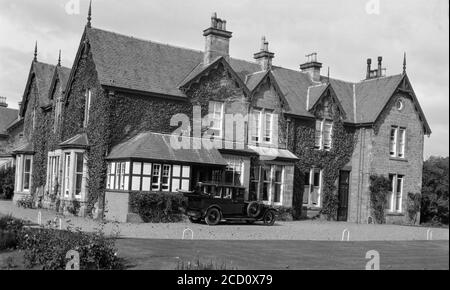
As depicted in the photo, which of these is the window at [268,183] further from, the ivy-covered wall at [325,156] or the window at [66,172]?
the window at [66,172]

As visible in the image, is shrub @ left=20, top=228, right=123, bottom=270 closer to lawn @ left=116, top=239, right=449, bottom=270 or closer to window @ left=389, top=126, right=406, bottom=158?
lawn @ left=116, top=239, right=449, bottom=270

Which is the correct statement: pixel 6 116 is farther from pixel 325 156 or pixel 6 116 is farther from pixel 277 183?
pixel 325 156

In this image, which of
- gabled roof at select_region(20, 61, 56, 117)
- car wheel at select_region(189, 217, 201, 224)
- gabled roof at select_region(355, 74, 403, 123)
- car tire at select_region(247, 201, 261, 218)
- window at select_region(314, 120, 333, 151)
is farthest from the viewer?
gabled roof at select_region(20, 61, 56, 117)

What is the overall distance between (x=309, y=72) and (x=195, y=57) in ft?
30.3

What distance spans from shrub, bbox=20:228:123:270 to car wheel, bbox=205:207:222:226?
39.5 feet

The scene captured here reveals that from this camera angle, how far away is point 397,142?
3650cm

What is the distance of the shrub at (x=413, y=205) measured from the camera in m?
36.7

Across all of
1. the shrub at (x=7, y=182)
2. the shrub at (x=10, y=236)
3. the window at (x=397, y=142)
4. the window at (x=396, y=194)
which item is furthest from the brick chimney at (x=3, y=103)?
the shrub at (x=10, y=236)

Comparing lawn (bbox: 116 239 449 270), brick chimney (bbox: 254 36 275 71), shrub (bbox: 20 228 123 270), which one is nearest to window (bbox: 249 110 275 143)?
brick chimney (bbox: 254 36 275 71)

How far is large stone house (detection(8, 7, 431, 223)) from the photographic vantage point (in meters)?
28.0

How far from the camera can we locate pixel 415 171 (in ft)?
122

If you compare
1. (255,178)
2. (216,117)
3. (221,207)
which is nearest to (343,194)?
(255,178)

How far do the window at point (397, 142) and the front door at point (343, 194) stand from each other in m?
3.24
